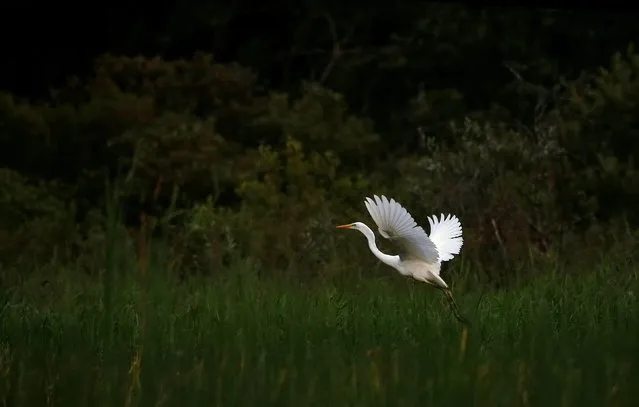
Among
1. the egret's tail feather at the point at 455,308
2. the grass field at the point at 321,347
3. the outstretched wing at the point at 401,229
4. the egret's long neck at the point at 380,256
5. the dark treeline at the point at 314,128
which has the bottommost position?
the grass field at the point at 321,347

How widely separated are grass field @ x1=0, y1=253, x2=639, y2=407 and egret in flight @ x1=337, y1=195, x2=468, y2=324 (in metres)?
0.28

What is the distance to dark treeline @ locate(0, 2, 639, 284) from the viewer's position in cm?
991

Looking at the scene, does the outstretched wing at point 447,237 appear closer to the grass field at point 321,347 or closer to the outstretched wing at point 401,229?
the outstretched wing at point 401,229

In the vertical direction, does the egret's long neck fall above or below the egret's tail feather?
above

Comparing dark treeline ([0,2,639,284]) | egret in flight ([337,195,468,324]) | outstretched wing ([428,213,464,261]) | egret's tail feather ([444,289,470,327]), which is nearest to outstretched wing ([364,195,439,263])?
egret in flight ([337,195,468,324])

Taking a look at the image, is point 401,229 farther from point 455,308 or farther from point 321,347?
point 321,347

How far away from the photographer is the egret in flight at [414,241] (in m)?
5.98

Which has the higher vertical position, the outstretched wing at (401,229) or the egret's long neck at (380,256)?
the egret's long neck at (380,256)

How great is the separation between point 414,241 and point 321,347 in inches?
82.0

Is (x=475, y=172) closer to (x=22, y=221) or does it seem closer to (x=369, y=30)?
(x=22, y=221)

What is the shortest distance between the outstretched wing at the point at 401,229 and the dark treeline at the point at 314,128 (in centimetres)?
92

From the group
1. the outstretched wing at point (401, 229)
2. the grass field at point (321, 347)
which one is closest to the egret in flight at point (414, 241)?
the outstretched wing at point (401, 229)

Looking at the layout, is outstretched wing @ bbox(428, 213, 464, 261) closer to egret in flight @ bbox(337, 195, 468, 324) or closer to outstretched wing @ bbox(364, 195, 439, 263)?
egret in flight @ bbox(337, 195, 468, 324)

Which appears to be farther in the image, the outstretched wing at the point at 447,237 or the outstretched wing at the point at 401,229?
the outstretched wing at the point at 447,237
